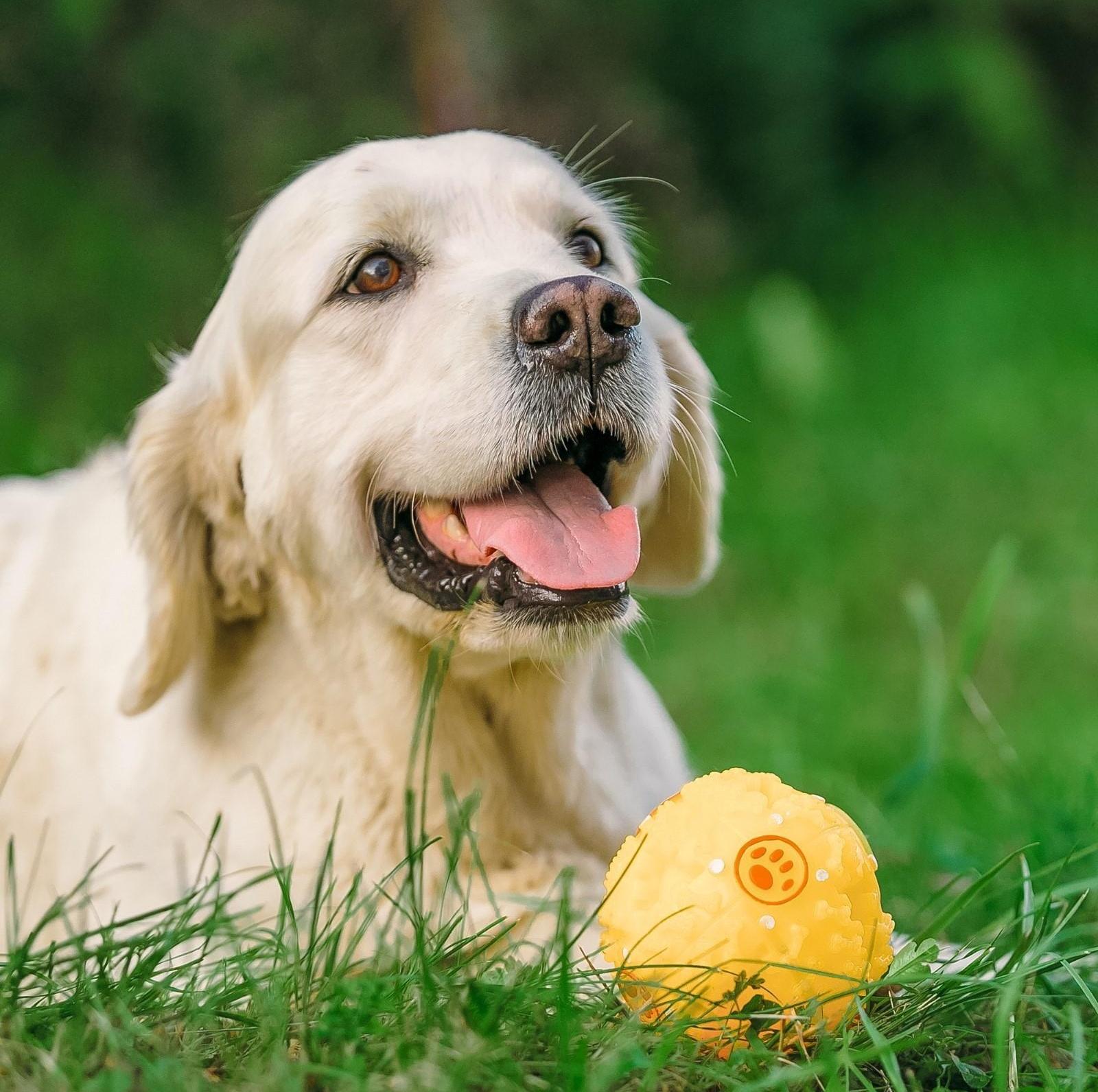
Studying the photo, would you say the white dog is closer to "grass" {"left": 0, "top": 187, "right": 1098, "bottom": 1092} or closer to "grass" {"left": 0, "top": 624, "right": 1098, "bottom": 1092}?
"grass" {"left": 0, "top": 187, "right": 1098, "bottom": 1092}

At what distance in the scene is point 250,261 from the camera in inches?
115

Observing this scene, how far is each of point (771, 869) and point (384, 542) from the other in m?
1.02

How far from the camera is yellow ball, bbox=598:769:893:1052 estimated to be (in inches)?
79.5

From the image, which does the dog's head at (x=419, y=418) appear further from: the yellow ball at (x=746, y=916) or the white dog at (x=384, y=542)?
the yellow ball at (x=746, y=916)

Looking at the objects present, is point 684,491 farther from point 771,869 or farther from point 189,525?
point 771,869

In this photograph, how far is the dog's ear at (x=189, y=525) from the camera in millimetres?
2883

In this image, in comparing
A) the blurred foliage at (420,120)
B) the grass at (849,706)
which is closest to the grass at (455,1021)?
the grass at (849,706)

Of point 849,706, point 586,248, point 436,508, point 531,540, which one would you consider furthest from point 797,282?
point 531,540

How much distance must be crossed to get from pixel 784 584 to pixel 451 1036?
515 cm

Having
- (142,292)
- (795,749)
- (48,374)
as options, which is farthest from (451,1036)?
(142,292)

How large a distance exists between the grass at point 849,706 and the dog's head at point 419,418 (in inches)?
17.3

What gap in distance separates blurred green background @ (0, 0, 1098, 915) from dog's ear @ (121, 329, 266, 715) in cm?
132

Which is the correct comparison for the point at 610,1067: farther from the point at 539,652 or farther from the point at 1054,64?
the point at 1054,64

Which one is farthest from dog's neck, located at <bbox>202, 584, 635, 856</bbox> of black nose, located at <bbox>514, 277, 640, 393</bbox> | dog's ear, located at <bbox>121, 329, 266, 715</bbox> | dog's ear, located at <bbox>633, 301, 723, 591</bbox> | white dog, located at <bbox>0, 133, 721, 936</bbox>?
black nose, located at <bbox>514, 277, 640, 393</bbox>
